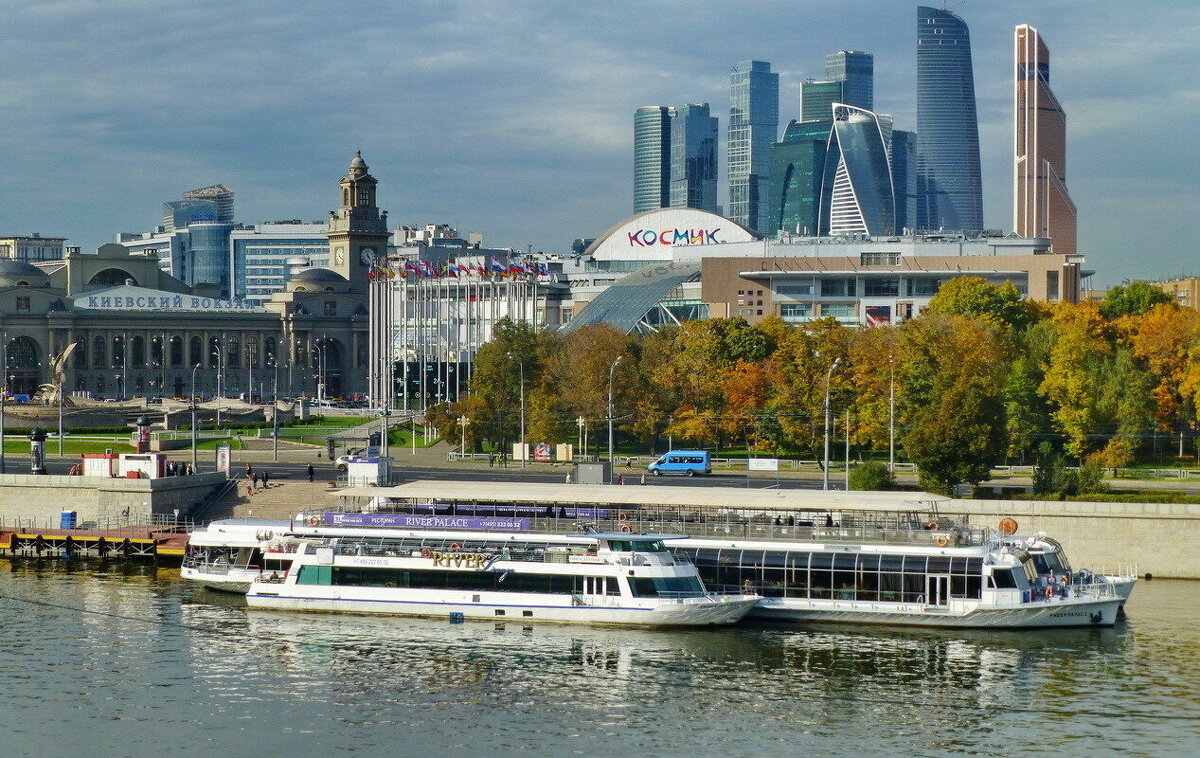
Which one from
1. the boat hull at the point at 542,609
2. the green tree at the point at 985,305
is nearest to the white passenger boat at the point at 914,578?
the boat hull at the point at 542,609

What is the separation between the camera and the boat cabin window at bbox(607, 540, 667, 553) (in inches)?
2365

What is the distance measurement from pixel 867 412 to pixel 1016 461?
31.3ft

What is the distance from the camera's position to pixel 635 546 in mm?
60250

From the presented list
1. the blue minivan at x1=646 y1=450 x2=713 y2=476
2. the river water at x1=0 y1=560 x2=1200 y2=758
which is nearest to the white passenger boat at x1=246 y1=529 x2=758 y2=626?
the river water at x1=0 y1=560 x2=1200 y2=758

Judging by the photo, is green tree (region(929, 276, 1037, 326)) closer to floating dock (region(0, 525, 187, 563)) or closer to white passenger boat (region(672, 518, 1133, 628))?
white passenger boat (region(672, 518, 1133, 628))

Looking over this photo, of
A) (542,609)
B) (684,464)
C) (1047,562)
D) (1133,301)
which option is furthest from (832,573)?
(1133,301)

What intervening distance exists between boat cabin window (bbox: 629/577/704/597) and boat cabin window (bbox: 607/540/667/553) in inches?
45.8

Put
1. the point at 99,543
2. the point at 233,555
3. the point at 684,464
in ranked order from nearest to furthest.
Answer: the point at 233,555
the point at 99,543
the point at 684,464

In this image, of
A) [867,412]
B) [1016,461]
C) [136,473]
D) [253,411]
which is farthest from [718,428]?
[253,411]

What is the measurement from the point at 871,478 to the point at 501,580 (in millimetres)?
25190

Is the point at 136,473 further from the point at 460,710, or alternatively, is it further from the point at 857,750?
the point at 857,750

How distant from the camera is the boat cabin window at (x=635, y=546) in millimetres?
60062

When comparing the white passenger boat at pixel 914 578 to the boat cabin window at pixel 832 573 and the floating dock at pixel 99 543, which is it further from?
the floating dock at pixel 99 543

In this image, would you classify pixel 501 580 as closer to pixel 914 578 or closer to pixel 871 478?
pixel 914 578
